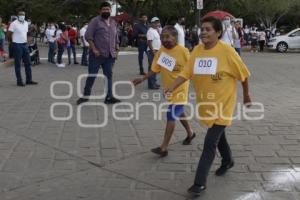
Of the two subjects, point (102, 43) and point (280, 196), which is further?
point (102, 43)

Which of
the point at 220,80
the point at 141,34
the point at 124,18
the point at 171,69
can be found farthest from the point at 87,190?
the point at 124,18

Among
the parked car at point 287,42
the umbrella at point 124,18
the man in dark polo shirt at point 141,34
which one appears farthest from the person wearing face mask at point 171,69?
the umbrella at point 124,18

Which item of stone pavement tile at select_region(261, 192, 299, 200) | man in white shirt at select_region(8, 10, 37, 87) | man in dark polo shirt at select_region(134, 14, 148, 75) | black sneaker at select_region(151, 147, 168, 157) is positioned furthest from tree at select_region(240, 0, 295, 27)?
stone pavement tile at select_region(261, 192, 299, 200)

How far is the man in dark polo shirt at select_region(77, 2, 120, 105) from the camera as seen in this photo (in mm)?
9719

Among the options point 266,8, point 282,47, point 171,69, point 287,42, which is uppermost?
point 266,8

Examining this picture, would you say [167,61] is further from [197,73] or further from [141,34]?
[141,34]

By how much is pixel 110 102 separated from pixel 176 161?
13.4ft

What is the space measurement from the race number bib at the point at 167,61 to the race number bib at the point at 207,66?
1263 millimetres

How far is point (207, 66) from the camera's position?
4957 millimetres

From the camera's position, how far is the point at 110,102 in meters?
9.93

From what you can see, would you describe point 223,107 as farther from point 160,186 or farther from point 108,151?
point 108,151

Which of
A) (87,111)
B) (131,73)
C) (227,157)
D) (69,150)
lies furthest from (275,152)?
(131,73)

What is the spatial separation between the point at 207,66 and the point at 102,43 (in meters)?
5.05

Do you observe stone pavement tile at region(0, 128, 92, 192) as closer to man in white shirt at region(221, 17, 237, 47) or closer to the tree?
man in white shirt at region(221, 17, 237, 47)
